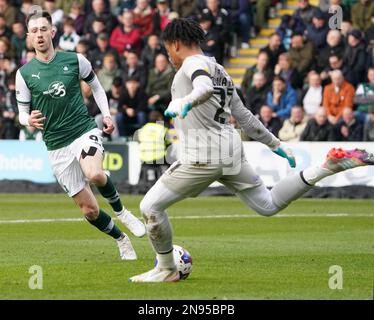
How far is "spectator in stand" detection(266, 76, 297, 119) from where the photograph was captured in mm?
25141

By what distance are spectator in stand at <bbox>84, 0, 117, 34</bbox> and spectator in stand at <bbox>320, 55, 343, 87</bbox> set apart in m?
6.52

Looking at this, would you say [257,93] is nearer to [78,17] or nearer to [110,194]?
[78,17]

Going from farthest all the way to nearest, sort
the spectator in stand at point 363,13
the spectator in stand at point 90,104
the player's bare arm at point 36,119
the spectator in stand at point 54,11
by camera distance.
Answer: the spectator in stand at point 54,11
the spectator in stand at point 90,104
the spectator in stand at point 363,13
the player's bare arm at point 36,119

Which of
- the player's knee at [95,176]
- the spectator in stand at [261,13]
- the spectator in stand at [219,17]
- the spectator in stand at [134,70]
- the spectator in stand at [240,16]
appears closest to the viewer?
the player's knee at [95,176]

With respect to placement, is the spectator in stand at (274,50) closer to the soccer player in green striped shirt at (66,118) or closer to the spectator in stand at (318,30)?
the spectator in stand at (318,30)

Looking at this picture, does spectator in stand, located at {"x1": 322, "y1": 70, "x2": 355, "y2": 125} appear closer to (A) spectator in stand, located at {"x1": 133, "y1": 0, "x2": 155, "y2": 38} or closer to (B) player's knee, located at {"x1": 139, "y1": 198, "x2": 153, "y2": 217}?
(A) spectator in stand, located at {"x1": 133, "y1": 0, "x2": 155, "y2": 38}

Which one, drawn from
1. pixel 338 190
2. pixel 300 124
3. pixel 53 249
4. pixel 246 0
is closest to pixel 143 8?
pixel 246 0

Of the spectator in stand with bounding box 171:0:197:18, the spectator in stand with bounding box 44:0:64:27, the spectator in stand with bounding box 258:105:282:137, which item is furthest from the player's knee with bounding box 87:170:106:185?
the spectator in stand with bounding box 44:0:64:27

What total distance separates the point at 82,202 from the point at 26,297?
11.1 feet

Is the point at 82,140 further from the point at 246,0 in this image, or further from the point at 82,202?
the point at 246,0

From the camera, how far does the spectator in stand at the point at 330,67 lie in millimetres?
24905

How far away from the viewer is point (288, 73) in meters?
25.6

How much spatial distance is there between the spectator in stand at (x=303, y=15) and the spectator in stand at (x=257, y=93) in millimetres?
1420

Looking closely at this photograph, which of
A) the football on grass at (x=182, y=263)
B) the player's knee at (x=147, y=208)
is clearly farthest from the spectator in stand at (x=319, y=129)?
the player's knee at (x=147, y=208)
